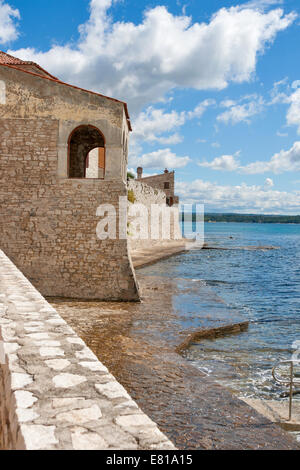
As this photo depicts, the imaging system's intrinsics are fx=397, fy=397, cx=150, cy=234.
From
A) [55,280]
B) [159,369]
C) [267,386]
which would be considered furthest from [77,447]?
[55,280]

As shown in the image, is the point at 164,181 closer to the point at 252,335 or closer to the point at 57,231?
the point at 57,231

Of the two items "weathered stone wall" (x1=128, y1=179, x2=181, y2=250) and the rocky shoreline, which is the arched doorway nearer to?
the rocky shoreline

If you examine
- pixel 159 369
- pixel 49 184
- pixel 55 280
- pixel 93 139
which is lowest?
pixel 159 369

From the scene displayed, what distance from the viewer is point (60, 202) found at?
454 inches

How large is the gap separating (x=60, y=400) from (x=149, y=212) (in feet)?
103

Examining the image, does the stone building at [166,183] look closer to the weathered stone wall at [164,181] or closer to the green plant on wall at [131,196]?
the weathered stone wall at [164,181]

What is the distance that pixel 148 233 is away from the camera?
34.0 metres

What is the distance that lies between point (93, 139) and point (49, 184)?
377 centimetres

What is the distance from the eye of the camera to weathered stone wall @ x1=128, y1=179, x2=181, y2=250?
1164 inches

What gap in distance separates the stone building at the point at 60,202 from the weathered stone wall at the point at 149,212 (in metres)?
16.4

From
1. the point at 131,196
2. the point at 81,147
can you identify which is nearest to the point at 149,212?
the point at 131,196

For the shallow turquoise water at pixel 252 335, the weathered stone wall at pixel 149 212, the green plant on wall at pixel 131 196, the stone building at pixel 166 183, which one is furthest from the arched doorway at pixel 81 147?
the stone building at pixel 166 183
